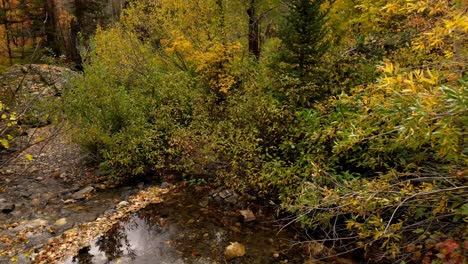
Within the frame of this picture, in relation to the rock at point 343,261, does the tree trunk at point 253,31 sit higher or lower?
higher

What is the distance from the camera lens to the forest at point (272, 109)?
18.8 feet

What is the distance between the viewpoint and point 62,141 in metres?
13.2

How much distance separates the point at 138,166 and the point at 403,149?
23.4 feet

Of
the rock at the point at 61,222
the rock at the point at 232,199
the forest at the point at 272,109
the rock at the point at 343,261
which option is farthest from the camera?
the rock at the point at 232,199

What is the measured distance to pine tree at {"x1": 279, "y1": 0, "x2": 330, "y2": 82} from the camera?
28.3ft

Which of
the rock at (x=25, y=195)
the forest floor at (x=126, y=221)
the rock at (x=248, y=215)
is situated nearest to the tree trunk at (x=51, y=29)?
the forest floor at (x=126, y=221)

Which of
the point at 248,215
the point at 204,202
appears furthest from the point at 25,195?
the point at 248,215

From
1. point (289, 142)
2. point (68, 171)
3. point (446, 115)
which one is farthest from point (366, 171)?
point (68, 171)

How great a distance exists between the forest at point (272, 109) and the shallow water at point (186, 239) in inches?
29.1

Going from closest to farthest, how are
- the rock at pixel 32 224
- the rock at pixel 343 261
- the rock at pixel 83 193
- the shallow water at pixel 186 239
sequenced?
the rock at pixel 343 261 < the shallow water at pixel 186 239 < the rock at pixel 32 224 < the rock at pixel 83 193

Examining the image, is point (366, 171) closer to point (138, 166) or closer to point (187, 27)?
point (138, 166)

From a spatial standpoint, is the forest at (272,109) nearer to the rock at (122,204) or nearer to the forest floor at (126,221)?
the forest floor at (126,221)

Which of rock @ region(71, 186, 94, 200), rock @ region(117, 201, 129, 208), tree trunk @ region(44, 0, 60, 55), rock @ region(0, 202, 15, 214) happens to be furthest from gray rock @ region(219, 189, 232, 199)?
tree trunk @ region(44, 0, 60, 55)

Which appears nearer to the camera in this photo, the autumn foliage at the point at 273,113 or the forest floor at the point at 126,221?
the autumn foliage at the point at 273,113
